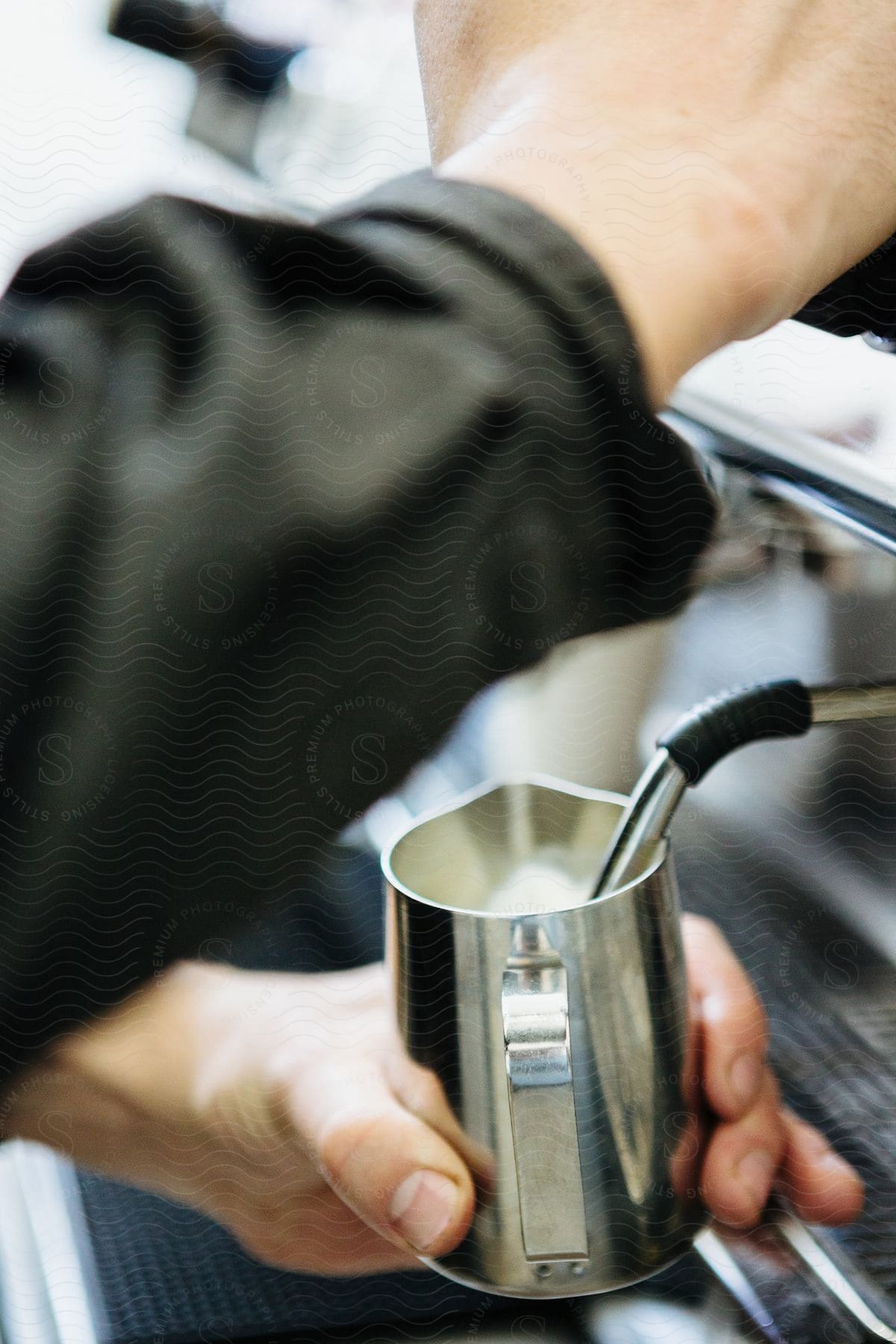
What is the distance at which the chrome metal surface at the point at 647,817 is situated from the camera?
9.5 inches

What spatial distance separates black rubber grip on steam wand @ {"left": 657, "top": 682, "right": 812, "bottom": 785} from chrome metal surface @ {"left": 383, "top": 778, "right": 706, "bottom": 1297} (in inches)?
0.8

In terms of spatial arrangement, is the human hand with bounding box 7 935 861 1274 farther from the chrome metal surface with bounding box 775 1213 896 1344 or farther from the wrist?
the wrist

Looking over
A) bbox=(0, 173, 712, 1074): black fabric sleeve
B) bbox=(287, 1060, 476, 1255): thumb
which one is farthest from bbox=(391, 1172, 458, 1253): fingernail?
bbox=(0, 173, 712, 1074): black fabric sleeve

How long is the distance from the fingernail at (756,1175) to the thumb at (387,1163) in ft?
0.21

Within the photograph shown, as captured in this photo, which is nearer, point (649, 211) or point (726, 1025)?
point (649, 211)

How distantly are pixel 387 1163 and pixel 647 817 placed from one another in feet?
0.28

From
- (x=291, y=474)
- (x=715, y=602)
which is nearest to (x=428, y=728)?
(x=291, y=474)

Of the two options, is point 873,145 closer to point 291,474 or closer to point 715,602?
point 291,474

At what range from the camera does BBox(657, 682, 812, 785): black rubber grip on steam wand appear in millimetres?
245

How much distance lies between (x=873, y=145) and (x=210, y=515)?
101 mm

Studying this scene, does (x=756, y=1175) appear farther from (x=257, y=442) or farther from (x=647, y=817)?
(x=257, y=442)

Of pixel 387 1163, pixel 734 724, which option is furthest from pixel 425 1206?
pixel 734 724

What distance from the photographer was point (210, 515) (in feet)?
0.49

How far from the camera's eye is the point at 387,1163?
0.79 feet
